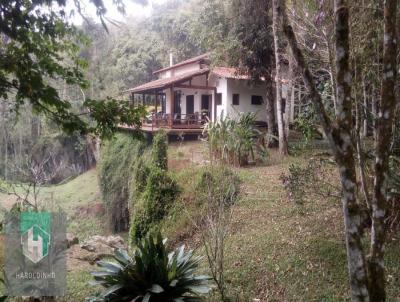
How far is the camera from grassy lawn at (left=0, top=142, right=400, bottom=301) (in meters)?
4.89

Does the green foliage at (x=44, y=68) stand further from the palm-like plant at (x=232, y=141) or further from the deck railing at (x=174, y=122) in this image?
the deck railing at (x=174, y=122)

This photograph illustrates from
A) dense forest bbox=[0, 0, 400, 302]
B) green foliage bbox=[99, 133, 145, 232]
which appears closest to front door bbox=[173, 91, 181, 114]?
green foliage bbox=[99, 133, 145, 232]

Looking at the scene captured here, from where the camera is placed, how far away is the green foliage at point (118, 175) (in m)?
15.6

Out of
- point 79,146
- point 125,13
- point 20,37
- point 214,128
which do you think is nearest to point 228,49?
point 214,128

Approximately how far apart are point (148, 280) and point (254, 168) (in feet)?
26.0

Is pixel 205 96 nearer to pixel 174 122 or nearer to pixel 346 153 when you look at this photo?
pixel 174 122

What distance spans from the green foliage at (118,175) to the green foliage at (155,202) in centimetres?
492

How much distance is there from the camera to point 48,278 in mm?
5059

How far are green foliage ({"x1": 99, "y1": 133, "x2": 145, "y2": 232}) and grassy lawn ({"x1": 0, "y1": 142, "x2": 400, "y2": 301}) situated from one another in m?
5.85

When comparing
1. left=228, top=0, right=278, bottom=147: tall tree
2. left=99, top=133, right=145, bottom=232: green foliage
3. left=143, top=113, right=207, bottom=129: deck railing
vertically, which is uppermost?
left=228, top=0, right=278, bottom=147: tall tree

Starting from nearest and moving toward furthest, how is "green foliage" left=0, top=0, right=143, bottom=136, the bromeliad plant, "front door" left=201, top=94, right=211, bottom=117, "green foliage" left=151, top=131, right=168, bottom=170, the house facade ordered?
"green foliage" left=0, top=0, right=143, bottom=136 < the bromeliad plant < "green foliage" left=151, top=131, right=168, bottom=170 < the house facade < "front door" left=201, top=94, right=211, bottom=117

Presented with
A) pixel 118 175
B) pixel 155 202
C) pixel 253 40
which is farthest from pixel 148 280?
pixel 118 175

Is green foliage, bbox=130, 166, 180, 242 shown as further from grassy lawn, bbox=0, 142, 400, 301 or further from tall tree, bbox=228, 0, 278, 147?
tall tree, bbox=228, 0, 278, 147

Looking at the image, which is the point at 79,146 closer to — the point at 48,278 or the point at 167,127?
the point at 167,127
